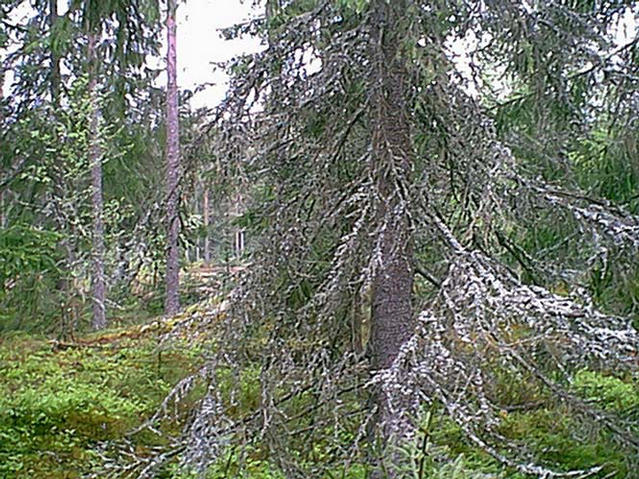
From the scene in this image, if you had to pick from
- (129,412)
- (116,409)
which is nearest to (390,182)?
(129,412)

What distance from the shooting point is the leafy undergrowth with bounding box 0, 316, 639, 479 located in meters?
5.39

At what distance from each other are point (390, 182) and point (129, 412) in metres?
4.80

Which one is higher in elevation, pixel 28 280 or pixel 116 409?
pixel 28 280

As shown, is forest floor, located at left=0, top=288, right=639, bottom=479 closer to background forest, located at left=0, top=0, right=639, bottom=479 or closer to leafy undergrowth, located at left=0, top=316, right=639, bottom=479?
leafy undergrowth, located at left=0, top=316, right=639, bottom=479

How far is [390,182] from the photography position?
12.7 ft

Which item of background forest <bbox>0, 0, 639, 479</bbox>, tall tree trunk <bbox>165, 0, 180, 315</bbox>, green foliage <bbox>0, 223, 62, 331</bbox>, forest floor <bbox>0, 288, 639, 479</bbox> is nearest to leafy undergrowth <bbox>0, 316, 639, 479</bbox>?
forest floor <bbox>0, 288, 639, 479</bbox>

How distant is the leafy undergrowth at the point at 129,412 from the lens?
17.7 ft

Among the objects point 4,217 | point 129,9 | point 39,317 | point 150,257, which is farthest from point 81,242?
point 150,257

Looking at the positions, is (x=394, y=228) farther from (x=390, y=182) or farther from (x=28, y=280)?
(x=28, y=280)

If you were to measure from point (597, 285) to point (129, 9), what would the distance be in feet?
11.0

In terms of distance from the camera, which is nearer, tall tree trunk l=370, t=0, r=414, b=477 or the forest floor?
tall tree trunk l=370, t=0, r=414, b=477

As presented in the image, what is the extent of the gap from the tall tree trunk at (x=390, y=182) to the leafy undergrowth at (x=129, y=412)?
871 mm

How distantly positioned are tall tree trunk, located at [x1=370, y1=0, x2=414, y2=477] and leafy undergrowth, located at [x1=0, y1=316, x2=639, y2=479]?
34.3 inches

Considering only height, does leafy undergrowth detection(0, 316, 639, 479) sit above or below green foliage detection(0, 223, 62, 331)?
below
